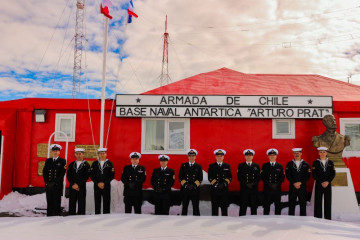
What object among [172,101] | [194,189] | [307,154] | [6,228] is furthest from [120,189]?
[307,154]

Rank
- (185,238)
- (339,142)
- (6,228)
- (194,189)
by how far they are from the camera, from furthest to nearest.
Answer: (339,142)
(194,189)
(6,228)
(185,238)

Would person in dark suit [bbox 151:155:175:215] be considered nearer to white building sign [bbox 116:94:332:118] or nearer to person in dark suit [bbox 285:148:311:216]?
white building sign [bbox 116:94:332:118]

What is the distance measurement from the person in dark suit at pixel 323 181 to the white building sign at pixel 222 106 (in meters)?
1.80

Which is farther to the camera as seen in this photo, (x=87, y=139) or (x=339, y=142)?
(x=87, y=139)

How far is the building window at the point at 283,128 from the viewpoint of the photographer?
8453mm

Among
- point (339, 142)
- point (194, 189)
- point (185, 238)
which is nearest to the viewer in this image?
point (185, 238)

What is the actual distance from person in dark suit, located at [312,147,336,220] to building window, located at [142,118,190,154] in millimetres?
3423

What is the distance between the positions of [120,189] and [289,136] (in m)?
4.90

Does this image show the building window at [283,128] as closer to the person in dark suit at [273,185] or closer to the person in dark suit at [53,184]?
the person in dark suit at [273,185]

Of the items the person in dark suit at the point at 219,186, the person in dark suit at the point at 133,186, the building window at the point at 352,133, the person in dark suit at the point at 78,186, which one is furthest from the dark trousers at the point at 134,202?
the building window at the point at 352,133

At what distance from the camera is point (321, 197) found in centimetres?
677

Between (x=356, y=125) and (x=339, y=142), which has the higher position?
(x=356, y=125)

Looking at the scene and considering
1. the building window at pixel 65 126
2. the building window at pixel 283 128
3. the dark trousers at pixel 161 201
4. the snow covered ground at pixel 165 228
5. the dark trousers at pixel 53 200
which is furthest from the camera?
the building window at pixel 65 126

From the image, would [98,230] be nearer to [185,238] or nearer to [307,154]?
[185,238]
